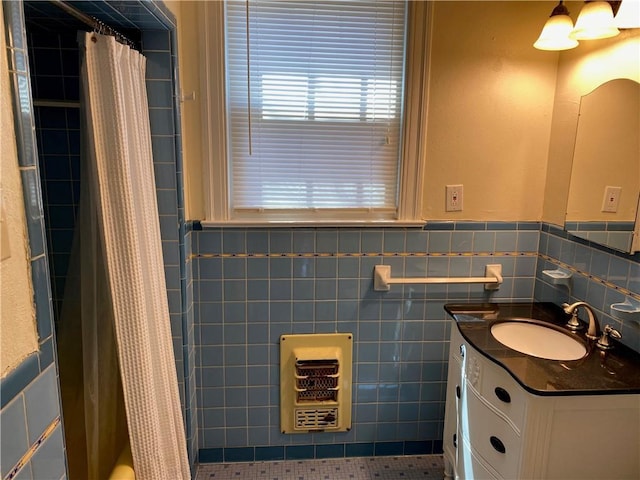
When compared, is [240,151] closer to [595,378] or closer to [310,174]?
[310,174]

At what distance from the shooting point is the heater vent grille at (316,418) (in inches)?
87.3

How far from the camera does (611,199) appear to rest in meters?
1.71

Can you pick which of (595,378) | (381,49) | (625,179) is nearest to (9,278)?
(595,378)

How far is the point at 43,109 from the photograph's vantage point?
1.81 m

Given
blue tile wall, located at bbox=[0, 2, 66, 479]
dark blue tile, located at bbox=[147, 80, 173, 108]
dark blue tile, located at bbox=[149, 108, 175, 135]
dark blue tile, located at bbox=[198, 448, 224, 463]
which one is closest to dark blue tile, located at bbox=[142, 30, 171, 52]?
dark blue tile, located at bbox=[147, 80, 173, 108]

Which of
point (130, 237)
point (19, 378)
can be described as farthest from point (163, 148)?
point (19, 378)

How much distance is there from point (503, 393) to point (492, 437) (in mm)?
195

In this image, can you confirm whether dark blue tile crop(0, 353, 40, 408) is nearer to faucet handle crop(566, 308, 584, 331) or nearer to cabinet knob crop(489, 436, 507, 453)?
cabinet knob crop(489, 436, 507, 453)

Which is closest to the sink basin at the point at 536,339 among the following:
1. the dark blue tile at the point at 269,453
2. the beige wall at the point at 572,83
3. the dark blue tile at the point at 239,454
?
the beige wall at the point at 572,83

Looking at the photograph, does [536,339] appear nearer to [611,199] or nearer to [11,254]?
[611,199]

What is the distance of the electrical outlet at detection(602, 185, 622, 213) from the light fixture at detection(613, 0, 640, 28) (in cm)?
56

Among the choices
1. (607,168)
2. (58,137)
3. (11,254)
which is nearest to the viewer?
(11,254)

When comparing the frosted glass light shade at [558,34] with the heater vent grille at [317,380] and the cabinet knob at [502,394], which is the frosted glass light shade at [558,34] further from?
the heater vent grille at [317,380]

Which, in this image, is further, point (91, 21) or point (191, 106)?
point (191, 106)
